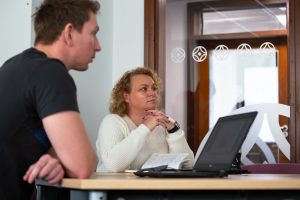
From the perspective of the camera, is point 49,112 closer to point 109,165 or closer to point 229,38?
point 109,165

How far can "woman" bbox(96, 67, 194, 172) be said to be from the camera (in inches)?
105

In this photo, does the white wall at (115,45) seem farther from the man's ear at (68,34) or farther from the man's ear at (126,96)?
the man's ear at (68,34)

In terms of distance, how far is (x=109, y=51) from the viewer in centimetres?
409

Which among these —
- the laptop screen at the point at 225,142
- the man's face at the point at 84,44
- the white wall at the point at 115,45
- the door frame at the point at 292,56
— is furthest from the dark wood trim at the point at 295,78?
the man's face at the point at 84,44

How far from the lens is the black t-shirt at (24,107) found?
5.19 feet

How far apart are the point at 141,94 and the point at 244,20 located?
1.17 m

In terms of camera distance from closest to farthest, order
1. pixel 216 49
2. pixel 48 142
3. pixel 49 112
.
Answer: pixel 49 112 < pixel 48 142 < pixel 216 49

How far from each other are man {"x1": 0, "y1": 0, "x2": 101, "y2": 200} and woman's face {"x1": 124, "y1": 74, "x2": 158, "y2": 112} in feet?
4.58

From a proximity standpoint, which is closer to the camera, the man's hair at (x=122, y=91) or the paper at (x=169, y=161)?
the paper at (x=169, y=161)

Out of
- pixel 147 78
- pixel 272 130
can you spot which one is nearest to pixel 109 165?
pixel 147 78

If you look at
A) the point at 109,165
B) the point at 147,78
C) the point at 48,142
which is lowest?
the point at 109,165

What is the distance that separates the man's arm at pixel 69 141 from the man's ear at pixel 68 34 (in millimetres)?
314

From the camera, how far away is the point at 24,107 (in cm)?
162

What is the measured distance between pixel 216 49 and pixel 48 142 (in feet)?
8.32
